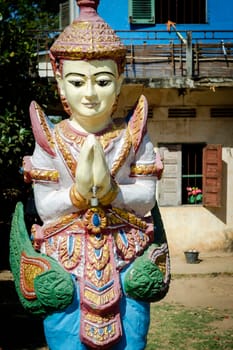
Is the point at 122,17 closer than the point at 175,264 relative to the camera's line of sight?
No

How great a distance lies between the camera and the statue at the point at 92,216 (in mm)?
4629

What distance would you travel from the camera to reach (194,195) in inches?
520

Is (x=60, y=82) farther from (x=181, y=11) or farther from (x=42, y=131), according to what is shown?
(x=181, y=11)

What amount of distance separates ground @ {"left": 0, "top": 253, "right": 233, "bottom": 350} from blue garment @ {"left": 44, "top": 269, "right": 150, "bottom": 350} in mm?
2815

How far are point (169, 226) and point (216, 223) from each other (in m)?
0.79

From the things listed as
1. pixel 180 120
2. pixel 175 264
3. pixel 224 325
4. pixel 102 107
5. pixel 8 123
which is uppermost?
pixel 102 107

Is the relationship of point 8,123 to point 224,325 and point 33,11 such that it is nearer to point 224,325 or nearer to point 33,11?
point 224,325

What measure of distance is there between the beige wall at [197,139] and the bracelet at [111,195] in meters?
8.20

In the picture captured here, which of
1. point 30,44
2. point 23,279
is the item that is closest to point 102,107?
point 23,279

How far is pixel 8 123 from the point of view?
23.6 feet

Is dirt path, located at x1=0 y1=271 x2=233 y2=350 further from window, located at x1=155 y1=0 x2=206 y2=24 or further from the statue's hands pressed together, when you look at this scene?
window, located at x1=155 y1=0 x2=206 y2=24

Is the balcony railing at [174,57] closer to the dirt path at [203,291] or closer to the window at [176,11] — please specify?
the window at [176,11]

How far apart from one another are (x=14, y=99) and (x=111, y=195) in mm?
3153

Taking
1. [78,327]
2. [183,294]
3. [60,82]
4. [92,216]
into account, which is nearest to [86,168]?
[92,216]
